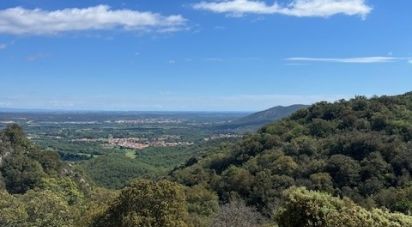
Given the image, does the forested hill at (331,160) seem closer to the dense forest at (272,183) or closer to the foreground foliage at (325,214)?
the dense forest at (272,183)

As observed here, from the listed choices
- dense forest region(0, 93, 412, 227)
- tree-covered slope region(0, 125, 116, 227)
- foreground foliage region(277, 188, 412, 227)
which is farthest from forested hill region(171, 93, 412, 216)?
foreground foliage region(277, 188, 412, 227)

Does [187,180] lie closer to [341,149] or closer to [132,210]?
[341,149]

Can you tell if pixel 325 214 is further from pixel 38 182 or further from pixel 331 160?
pixel 38 182

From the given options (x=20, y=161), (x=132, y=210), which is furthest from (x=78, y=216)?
(x=20, y=161)

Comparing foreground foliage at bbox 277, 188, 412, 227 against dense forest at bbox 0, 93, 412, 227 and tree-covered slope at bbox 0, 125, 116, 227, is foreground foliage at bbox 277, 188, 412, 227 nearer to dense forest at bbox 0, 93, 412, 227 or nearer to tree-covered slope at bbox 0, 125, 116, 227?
dense forest at bbox 0, 93, 412, 227

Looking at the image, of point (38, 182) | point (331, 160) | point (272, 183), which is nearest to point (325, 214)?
point (272, 183)

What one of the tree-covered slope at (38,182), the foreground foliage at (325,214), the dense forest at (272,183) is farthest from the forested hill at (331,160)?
the foreground foliage at (325,214)
